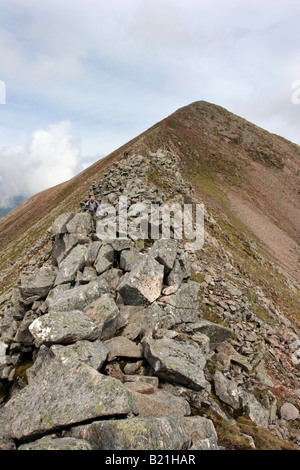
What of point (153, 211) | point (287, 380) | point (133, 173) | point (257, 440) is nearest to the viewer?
point (257, 440)

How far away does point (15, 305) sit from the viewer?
15.9 meters

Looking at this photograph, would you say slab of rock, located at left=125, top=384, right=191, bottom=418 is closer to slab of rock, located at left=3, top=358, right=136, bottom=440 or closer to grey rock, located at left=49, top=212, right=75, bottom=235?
slab of rock, located at left=3, top=358, right=136, bottom=440

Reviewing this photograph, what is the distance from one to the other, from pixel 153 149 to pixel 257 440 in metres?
72.1

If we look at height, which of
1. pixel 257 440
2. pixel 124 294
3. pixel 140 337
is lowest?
pixel 257 440

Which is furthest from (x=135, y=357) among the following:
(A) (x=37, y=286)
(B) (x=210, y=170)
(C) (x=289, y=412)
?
(B) (x=210, y=170)

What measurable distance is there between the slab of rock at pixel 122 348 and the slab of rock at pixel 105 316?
53 centimetres

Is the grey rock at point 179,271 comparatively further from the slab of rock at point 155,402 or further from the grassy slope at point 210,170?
the grassy slope at point 210,170

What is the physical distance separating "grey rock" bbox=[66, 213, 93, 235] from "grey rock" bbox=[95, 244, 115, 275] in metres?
4.09

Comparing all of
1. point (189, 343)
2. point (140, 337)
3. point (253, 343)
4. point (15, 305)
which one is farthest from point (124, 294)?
point (253, 343)

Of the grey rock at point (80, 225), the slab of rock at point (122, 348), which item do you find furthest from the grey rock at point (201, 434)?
the grey rock at point (80, 225)

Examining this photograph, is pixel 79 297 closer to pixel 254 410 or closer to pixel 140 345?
pixel 140 345

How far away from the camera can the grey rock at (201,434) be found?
761cm

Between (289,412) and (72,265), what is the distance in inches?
547

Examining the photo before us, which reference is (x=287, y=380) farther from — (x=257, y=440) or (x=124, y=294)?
(x=124, y=294)
